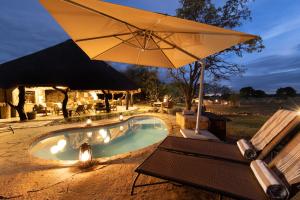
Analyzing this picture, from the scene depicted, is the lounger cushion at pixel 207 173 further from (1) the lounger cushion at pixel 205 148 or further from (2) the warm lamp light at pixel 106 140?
(2) the warm lamp light at pixel 106 140

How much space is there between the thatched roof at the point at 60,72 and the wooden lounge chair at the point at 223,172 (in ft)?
29.1

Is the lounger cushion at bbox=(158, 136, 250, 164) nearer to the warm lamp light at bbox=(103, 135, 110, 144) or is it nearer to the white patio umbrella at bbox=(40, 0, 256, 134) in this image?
the white patio umbrella at bbox=(40, 0, 256, 134)

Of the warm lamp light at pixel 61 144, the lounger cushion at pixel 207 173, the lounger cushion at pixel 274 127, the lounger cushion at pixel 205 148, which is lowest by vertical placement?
the warm lamp light at pixel 61 144

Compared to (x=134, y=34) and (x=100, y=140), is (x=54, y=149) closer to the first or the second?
(x=100, y=140)

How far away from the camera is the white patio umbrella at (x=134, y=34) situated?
6.73ft

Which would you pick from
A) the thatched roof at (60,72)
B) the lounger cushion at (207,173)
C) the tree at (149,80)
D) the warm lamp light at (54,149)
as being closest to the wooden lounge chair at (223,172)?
the lounger cushion at (207,173)

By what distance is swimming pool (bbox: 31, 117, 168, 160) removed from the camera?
5.32m

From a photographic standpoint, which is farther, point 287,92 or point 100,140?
point 287,92

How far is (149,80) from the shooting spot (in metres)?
20.6

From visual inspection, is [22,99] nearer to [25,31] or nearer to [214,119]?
[214,119]

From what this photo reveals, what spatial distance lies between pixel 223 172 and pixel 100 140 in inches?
222

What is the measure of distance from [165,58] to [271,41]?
5317 inches

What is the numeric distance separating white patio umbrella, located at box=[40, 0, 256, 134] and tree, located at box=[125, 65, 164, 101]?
15016 millimetres

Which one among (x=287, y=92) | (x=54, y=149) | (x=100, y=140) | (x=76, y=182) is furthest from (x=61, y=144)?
(x=287, y=92)
